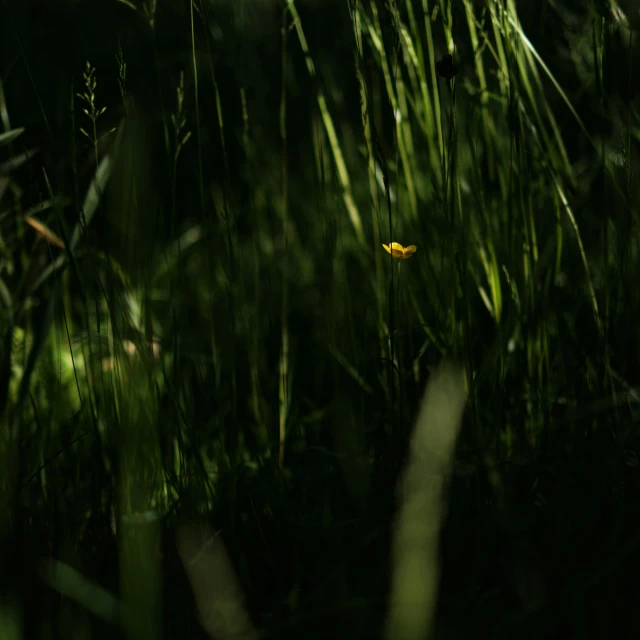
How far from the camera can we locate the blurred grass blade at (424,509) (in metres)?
0.67

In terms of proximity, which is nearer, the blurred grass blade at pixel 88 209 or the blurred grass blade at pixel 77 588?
the blurred grass blade at pixel 77 588

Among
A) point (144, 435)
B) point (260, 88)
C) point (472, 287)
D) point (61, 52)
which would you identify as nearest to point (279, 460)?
point (144, 435)

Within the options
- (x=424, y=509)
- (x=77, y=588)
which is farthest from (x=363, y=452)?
(x=77, y=588)

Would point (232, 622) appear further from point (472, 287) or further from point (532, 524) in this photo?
point (472, 287)

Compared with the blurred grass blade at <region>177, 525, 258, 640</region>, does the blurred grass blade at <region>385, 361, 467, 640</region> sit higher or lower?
higher

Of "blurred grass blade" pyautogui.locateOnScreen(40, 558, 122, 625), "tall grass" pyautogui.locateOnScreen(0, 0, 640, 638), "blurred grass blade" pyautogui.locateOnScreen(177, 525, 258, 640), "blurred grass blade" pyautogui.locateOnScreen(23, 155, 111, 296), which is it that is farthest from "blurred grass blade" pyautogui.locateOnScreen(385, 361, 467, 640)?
"blurred grass blade" pyautogui.locateOnScreen(23, 155, 111, 296)

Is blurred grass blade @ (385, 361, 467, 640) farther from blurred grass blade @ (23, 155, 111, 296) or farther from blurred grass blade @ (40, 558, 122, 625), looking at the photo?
blurred grass blade @ (23, 155, 111, 296)

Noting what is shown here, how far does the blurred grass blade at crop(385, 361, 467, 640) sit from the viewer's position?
0.67 metres

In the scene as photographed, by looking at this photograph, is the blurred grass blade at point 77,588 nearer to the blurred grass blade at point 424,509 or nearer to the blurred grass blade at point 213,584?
the blurred grass blade at point 213,584

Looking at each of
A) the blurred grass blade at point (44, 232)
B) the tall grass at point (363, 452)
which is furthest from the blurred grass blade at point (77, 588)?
the blurred grass blade at point (44, 232)

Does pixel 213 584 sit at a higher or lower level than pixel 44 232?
lower

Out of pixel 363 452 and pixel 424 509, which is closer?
pixel 424 509

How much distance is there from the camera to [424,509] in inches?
32.2

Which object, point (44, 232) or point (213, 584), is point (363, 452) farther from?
point (44, 232)
